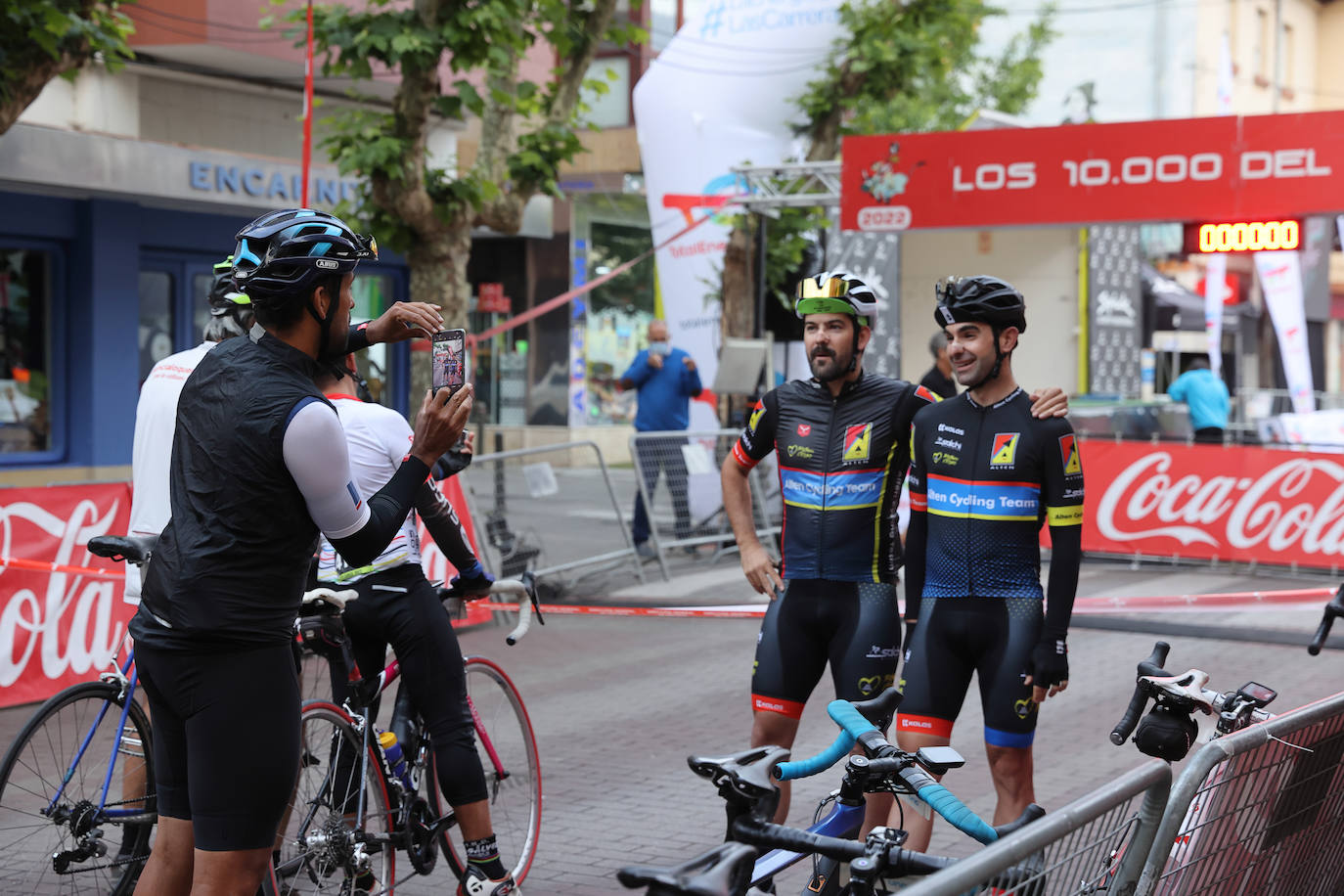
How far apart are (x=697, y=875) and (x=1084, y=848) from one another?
91 centimetres

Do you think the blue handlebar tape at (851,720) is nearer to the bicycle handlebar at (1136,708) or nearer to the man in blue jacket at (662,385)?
the bicycle handlebar at (1136,708)

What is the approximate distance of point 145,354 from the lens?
54.1 ft

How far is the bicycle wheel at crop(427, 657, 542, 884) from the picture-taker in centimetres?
533

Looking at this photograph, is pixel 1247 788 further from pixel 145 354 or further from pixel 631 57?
pixel 631 57

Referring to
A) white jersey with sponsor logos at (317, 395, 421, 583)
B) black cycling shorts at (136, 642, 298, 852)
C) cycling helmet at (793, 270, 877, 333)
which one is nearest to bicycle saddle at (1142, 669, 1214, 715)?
black cycling shorts at (136, 642, 298, 852)

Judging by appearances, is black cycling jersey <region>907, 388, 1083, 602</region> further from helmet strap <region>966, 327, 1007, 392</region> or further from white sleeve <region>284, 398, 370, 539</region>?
white sleeve <region>284, 398, 370, 539</region>

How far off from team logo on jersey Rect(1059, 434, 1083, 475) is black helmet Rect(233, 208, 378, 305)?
2403 millimetres

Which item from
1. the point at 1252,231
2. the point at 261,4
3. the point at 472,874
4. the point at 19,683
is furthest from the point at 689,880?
the point at 261,4

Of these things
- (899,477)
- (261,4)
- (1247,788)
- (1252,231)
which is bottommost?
(1247,788)

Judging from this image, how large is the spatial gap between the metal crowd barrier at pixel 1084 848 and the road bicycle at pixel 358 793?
8.25 feet

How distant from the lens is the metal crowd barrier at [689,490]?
1345 centimetres

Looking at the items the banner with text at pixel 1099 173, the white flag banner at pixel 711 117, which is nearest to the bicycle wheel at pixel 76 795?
the banner with text at pixel 1099 173

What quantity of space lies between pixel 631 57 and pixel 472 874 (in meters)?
25.1

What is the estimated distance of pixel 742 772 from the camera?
257 cm
